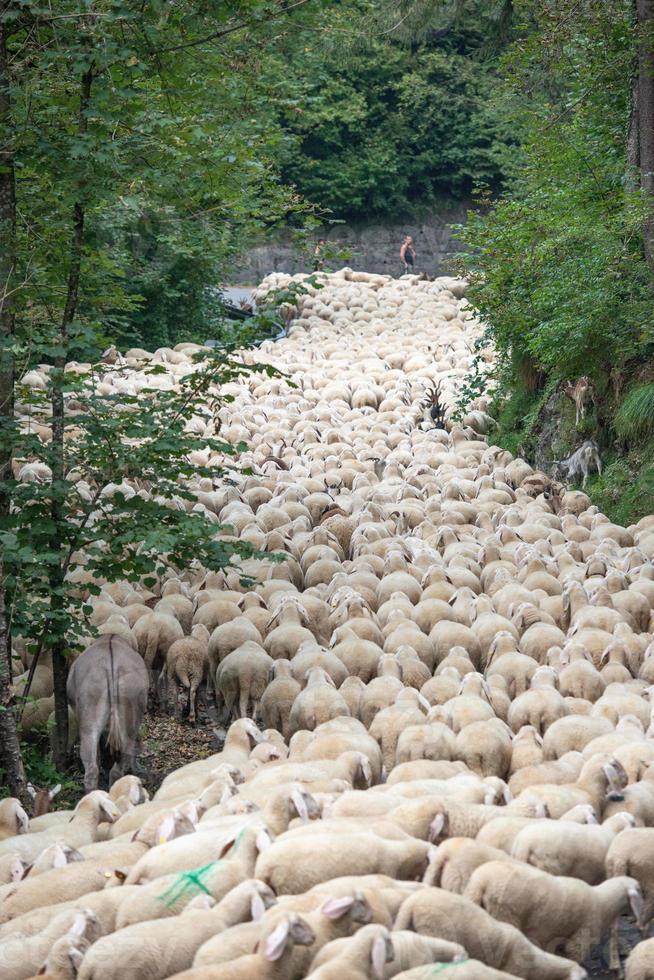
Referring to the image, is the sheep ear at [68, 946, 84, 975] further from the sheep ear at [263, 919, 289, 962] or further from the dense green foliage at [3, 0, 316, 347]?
the dense green foliage at [3, 0, 316, 347]

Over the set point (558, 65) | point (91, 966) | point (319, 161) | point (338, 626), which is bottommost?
point (91, 966)

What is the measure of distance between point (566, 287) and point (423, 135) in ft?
97.2

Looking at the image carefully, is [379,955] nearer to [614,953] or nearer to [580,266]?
[614,953]

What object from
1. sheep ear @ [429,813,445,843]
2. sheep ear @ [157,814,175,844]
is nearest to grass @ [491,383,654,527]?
sheep ear @ [429,813,445,843]

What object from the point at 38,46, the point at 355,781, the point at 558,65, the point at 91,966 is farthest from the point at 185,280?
the point at 91,966

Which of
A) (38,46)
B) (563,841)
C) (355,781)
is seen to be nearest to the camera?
(563,841)

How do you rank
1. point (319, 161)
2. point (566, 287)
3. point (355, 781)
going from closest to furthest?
1. point (355, 781)
2. point (566, 287)
3. point (319, 161)

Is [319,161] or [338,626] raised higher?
[319,161]

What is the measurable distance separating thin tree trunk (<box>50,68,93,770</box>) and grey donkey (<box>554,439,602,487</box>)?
8.17 meters

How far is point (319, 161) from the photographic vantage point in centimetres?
4150

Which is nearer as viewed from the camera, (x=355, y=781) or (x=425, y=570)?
(x=355, y=781)

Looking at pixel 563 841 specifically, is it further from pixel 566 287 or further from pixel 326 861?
pixel 566 287

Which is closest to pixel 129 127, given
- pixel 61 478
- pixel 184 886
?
pixel 61 478

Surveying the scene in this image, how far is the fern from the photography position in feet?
44.6
